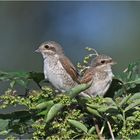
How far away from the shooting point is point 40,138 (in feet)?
8.89

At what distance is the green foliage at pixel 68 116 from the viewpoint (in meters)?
2.67

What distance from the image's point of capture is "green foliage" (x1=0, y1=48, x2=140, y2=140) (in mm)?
2674

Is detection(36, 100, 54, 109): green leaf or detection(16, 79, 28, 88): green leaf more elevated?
detection(16, 79, 28, 88): green leaf

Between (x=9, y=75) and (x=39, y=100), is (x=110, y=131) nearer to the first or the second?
(x=39, y=100)

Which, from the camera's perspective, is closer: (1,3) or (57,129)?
(57,129)

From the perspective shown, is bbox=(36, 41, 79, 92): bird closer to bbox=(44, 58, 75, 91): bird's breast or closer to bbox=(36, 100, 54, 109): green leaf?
bbox=(44, 58, 75, 91): bird's breast

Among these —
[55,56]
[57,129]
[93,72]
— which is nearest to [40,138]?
[57,129]

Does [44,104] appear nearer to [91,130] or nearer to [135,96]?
[91,130]

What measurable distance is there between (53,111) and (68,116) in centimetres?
8

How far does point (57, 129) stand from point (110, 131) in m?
0.19

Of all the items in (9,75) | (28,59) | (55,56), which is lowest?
(28,59)

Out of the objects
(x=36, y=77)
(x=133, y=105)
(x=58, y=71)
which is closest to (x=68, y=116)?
(x=133, y=105)

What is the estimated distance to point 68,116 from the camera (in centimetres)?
271

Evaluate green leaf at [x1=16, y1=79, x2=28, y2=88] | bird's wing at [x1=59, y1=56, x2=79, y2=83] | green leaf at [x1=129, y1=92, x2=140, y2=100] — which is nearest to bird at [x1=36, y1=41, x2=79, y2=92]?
bird's wing at [x1=59, y1=56, x2=79, y2=83]
